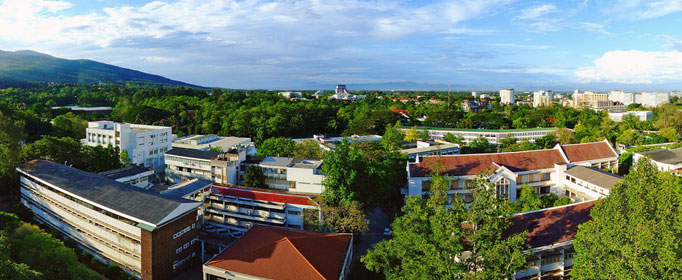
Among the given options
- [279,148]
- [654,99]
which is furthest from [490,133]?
[654,99]

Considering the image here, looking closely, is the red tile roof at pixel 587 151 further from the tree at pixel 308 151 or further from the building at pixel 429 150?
the tree at pixel 308 151

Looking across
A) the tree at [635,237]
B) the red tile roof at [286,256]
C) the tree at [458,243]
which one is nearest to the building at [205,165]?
the red tile roof at [286,256]

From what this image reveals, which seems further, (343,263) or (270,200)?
(270,200)

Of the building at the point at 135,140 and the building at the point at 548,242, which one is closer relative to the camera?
the building at the point at 548,242

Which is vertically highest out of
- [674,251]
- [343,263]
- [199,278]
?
[674,251]

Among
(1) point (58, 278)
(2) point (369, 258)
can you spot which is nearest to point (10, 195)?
(1) point (58, 278)

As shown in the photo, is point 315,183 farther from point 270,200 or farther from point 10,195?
point 10,195
